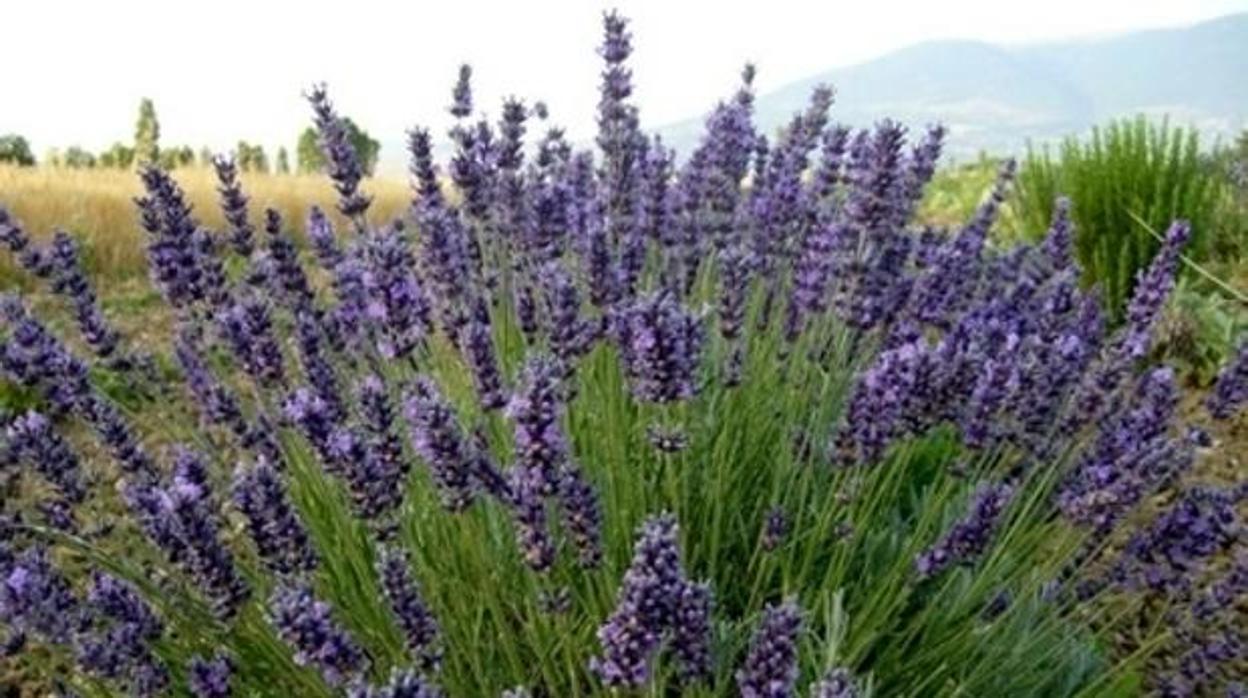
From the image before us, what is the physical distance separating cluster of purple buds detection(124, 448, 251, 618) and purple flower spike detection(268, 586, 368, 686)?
0.25 m

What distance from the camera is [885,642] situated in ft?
7.65

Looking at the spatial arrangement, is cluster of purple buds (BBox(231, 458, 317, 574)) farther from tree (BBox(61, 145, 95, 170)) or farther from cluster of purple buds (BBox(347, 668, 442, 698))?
tree (BBox(61, 145, 95, 170))

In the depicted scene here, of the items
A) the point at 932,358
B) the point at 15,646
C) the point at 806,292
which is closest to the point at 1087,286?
the point at 806,292

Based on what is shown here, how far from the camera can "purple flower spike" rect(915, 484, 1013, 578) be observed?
2096 millimetres

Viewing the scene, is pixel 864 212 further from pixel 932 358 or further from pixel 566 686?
pixel 566 686

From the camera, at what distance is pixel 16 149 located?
61.5ft

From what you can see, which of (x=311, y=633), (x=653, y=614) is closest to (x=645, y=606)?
(x=653, y=614)

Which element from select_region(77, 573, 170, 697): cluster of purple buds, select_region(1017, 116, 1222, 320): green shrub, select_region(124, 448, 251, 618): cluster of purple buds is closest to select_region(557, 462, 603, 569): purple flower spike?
select_region(124, 448, 251, 618): cluster of purple buds

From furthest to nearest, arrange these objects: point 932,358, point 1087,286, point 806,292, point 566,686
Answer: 1. point 1087,286
2. point 806,292
3. point 566,686
4. point 932,358

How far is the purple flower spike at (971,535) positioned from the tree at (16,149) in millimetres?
15893

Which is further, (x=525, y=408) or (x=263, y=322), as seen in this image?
(x=263, y=322)

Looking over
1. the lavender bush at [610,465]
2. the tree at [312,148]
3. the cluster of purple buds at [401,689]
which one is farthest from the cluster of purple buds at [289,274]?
the tree at [312,148]

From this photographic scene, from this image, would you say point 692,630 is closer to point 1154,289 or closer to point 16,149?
point 1154,289

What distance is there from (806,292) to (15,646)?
1617 millimetres
